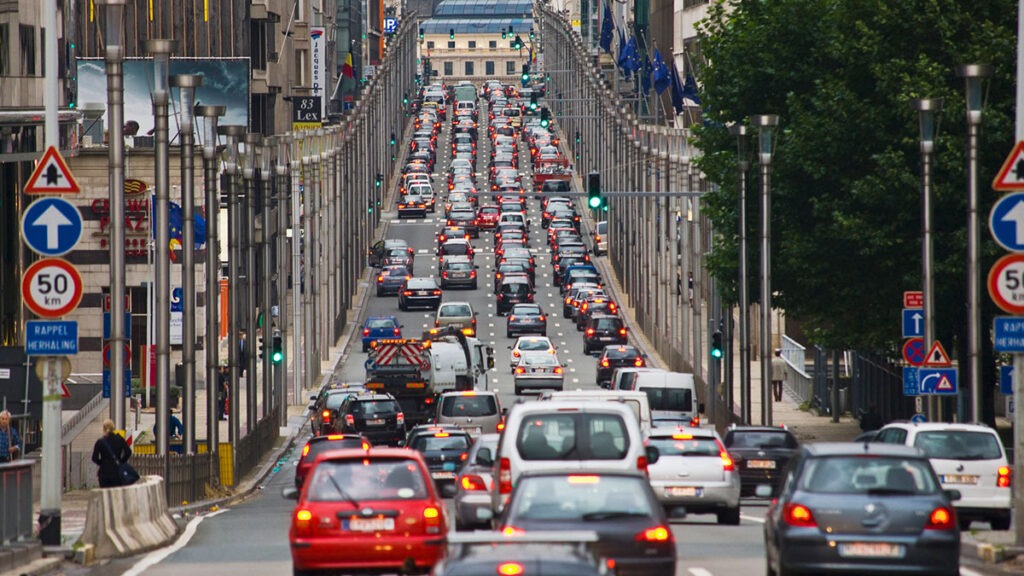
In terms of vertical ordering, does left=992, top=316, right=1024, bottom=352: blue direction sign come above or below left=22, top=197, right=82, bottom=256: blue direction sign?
below

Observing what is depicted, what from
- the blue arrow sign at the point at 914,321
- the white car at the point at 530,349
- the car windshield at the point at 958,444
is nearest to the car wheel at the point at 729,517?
the car windshield at the point at 958,444

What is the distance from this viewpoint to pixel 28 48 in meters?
59.1

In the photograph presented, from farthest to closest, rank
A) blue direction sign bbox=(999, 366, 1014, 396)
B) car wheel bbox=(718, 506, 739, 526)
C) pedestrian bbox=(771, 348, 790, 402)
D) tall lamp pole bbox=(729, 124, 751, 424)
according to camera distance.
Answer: pedestrian bbox=(771, 348, 790, 402) → tall lamp pole bbox=(729, 124, 751, 424) → blue direction sign bbox=(999, 366, 1014, 396) → car wheel bbox=(718, 506, 739, 526)

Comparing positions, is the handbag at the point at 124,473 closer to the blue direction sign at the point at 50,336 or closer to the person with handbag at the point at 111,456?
the person with handbag at the point at 111,456

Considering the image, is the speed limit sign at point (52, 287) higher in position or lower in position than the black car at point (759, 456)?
higher

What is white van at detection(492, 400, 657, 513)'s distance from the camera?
22109 mm

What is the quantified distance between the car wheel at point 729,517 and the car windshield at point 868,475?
10031mm

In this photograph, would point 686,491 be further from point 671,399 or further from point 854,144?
point 671,399

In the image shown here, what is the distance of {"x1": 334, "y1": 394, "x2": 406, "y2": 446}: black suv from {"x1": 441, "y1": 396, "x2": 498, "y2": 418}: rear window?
2.49m

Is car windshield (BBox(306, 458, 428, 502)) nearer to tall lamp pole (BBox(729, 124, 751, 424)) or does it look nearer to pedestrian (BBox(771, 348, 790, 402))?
tall lamp pole (BBox(729, 124, 751, 424))

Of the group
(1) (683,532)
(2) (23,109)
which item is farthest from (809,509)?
(2) (23,109)

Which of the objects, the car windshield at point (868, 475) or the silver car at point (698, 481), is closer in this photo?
the car windshield at point (868, 475)

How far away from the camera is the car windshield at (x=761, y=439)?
34594 mm

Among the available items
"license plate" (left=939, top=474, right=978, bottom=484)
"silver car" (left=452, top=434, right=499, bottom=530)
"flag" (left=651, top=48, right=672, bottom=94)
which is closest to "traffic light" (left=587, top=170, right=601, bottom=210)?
"flag" (left=651, top=48, right=672, bottom=94)
